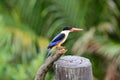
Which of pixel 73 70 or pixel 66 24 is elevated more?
pixel 73 70

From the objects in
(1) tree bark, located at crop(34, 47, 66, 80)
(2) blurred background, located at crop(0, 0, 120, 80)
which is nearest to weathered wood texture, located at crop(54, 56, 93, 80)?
(1) tree bark, located at crop(34, 47, 66, 80)

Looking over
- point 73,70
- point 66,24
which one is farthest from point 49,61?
point 66,24

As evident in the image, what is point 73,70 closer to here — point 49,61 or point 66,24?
point 49,61

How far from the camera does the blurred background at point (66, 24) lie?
5043 mm

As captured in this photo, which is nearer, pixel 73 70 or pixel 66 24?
pixel 73 70

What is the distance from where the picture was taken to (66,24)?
5.53 metres

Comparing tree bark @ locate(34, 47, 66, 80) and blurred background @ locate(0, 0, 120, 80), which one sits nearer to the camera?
tree bark @ locate(34, 47, 66, 80)

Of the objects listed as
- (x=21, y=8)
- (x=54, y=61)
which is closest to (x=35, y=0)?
(x=21, y=8)

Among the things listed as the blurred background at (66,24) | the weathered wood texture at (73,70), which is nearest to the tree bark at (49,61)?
the weathered wood texture at (73,70)

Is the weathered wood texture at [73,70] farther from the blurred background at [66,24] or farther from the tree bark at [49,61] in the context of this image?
the blurred background at [66,24]

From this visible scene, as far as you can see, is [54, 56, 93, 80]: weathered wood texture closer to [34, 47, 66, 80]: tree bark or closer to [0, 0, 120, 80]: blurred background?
[34, 47, 66, 80]: tree bark

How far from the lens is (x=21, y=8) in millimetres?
5754

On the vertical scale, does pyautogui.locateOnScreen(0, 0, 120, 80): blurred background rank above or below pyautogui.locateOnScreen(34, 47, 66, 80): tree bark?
below

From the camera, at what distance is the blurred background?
504cm
